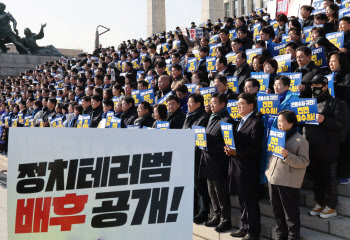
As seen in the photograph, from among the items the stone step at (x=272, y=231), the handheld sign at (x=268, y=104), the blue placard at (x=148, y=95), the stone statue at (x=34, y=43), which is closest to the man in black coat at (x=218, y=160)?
the stone step at (x=272, y=231)

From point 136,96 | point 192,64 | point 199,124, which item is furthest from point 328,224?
point 192,64

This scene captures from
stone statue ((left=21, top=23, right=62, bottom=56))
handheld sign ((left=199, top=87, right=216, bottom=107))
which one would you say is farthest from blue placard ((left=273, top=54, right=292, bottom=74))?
stone statue ((left=21, top=23, right=62, bottom=56))

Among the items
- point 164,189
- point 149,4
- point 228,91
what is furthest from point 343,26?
point 149,4

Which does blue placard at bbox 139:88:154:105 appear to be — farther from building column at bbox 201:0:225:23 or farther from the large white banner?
building column at bbox 201:0:225:23

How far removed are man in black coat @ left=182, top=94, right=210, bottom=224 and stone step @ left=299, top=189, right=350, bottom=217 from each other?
4.24ft

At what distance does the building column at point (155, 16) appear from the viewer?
37719mm

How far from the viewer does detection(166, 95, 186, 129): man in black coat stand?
6.00 meters

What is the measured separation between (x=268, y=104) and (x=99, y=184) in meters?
3.30

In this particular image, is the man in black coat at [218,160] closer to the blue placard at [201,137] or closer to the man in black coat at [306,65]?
the blue placard at [201,137]

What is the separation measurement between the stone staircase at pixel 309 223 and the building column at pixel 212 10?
27.0 m

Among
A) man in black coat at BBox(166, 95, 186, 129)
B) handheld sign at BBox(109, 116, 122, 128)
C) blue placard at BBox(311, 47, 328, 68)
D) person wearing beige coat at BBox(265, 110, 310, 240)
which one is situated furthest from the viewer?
handheld sign at BBox(109, 116, 122, 128)

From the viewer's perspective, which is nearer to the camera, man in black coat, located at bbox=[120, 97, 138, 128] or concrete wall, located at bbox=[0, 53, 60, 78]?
man in black coat, located at bbox=[120, 97, 138, 128]

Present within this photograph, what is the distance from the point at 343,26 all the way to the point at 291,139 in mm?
3648

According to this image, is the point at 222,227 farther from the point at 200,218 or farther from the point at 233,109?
the point at 233,109
